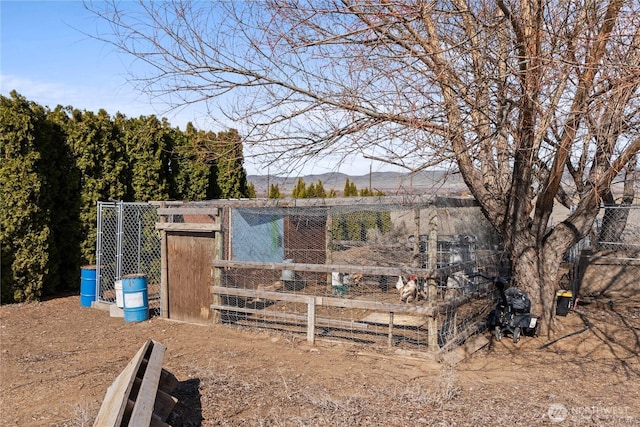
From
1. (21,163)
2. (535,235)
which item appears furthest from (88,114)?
(535,235)

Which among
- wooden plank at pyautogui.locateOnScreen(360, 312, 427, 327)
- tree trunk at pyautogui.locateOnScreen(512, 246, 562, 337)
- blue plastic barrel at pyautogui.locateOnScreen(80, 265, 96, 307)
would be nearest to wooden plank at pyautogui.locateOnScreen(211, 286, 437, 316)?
wooden plank at pyautogui.locateOnScreen(360, 312, 427, 327)

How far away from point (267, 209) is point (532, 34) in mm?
4441

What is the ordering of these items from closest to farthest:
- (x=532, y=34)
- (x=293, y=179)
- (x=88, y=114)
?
(x=532, y=34), (x=293, y=179), (x=88, y=114)

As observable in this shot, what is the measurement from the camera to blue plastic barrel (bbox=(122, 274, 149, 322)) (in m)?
8.98

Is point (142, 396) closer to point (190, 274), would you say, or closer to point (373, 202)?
point (373, 202)

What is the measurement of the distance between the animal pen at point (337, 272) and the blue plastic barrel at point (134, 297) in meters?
0.35

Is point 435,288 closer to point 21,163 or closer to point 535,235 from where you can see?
point 535,235

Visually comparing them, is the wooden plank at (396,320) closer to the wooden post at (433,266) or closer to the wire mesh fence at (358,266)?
the wire mesh fence at (358,266)

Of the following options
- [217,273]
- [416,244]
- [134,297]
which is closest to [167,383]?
[217,273]

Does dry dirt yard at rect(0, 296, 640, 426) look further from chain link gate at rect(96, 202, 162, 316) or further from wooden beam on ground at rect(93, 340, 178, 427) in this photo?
chain link gate at rect(96, 202, 162, 316)

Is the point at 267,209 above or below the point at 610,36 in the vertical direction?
below

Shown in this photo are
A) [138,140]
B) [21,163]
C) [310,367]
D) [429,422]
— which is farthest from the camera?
[138,140]

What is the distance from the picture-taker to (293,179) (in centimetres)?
710
